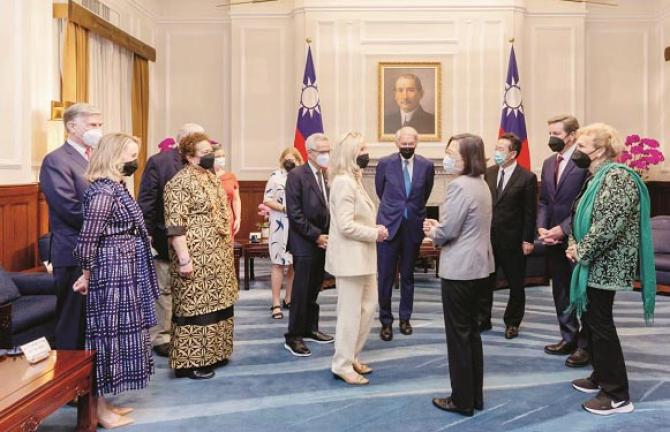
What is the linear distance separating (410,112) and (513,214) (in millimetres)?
4846

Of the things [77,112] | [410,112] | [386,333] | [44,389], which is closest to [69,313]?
[44,389]

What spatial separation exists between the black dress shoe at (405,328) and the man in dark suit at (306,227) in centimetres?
89

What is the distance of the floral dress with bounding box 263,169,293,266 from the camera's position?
18.9 ft

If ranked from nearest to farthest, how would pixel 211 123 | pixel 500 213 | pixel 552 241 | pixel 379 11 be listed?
pixel 552 241 → pixel 500 213 → pixel 379 11 → pixel 211 123

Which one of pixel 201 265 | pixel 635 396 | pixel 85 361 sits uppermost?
pixel 201 265

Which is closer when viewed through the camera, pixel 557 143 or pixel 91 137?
pixel 91 137

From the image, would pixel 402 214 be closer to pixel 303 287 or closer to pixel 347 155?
pixel 303 287

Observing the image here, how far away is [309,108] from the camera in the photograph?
29.1 ft

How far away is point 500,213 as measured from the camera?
189 inches

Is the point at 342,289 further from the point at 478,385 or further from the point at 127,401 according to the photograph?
the point at 127,401

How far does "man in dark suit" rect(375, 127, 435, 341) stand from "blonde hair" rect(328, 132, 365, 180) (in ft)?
3.78

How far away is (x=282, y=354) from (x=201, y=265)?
104cm

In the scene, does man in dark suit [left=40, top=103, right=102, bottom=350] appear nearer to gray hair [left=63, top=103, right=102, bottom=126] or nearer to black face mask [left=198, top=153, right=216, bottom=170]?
gray hair [left=63, top=103, right=102, bottom=126]

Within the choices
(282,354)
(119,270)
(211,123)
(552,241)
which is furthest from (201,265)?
(211,123)
